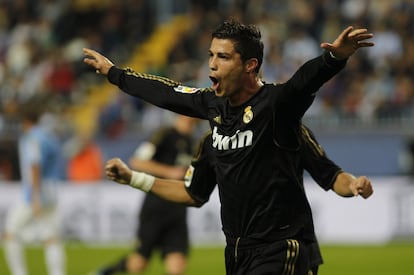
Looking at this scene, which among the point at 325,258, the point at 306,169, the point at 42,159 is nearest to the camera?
the point at 306,169

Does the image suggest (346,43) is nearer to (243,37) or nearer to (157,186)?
(243,37)

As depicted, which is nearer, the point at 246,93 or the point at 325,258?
the point at 246,93

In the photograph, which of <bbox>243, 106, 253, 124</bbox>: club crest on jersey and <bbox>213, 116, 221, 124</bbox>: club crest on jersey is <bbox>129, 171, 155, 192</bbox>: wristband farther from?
<bbox>243, 106, 253, 124</bbox>: club crest on jersey

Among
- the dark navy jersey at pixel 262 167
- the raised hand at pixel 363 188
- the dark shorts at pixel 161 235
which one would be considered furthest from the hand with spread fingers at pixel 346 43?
the dark shorts at pixel 161 235

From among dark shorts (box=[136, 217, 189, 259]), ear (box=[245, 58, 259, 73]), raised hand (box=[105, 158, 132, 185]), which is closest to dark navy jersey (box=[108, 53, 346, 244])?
ear (box=[245, 58, 259, 73])

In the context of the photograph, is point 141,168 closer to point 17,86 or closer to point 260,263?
point 260,263

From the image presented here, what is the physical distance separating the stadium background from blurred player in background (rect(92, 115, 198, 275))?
7650 millimetres

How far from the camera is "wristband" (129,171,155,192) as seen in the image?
25.5ft

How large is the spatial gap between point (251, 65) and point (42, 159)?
7202 millimetres

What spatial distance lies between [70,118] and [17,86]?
4.73ft

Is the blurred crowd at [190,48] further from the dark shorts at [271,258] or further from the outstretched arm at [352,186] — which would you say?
the dark shorts at [271,258]

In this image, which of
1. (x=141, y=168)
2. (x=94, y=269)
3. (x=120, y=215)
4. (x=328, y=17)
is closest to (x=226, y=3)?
(x=328, y=17)

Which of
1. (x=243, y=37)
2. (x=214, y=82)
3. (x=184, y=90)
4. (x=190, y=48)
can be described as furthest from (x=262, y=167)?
(x=190, y=48)

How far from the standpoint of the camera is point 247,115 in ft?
22.7
